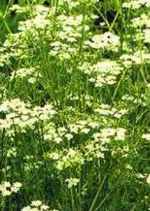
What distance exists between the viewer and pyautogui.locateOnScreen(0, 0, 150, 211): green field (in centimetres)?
264

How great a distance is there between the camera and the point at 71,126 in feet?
8.61

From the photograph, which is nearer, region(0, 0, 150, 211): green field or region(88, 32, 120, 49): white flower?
region(0, 0, 150, 211): green field

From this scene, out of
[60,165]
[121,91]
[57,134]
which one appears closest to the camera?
[60,165]

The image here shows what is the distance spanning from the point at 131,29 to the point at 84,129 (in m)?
1.11

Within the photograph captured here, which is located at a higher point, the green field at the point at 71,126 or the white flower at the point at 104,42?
the white flower at the point at 104,42

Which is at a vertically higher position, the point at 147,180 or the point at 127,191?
the point at 147,180

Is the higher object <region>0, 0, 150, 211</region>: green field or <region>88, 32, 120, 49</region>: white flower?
<region>88, 32, 120, 49</region>: white flower

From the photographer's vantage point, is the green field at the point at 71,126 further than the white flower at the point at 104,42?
No

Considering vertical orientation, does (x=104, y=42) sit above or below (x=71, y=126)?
above

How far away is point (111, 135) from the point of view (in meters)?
2.54

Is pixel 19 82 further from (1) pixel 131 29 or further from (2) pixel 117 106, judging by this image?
(1) pixel 131 29

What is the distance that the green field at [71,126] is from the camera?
2.64 metres

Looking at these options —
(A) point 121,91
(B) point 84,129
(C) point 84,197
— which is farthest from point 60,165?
(A) point 121,91

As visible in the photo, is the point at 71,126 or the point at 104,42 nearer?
the point at 71,126
